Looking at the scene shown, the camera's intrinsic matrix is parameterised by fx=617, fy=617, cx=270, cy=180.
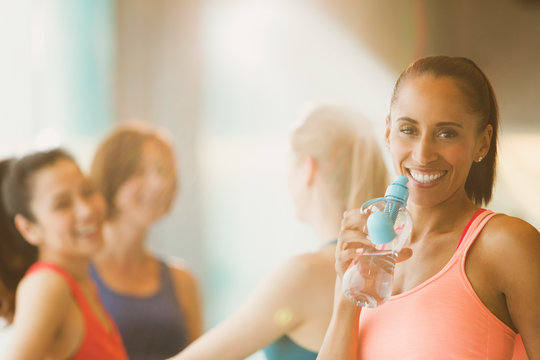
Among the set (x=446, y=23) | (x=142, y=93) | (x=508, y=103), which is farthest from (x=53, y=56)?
(x=508, y=103)

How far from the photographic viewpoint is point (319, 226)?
3.53 feet

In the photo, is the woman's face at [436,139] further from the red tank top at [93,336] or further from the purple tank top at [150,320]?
the red tank top at [93,336]

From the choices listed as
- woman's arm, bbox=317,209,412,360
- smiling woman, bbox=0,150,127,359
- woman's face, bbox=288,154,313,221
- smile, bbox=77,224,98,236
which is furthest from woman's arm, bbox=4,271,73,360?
woman's arm, bbox=317,209,412,360

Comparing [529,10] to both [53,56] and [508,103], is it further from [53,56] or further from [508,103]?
[53,56]

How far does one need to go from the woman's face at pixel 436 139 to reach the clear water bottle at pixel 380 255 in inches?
2.1

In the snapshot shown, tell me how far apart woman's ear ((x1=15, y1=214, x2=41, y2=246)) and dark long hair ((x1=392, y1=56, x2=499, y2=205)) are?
876mm

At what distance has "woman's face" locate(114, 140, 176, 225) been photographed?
1.34 meters

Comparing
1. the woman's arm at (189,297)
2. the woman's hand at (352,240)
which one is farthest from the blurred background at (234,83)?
the woman's hand at (352,240)

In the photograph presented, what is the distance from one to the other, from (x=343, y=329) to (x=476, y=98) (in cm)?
37

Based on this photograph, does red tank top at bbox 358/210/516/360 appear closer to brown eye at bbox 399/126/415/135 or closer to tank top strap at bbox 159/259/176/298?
brown eye at bbox 399/126/415/135

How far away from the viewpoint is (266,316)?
101 cm

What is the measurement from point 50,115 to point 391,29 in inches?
32.4

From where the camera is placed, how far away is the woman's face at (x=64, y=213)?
1.34 metres

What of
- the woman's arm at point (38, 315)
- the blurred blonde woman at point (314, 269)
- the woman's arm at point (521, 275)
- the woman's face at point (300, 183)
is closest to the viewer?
the woman's arm at point (521, 275)
